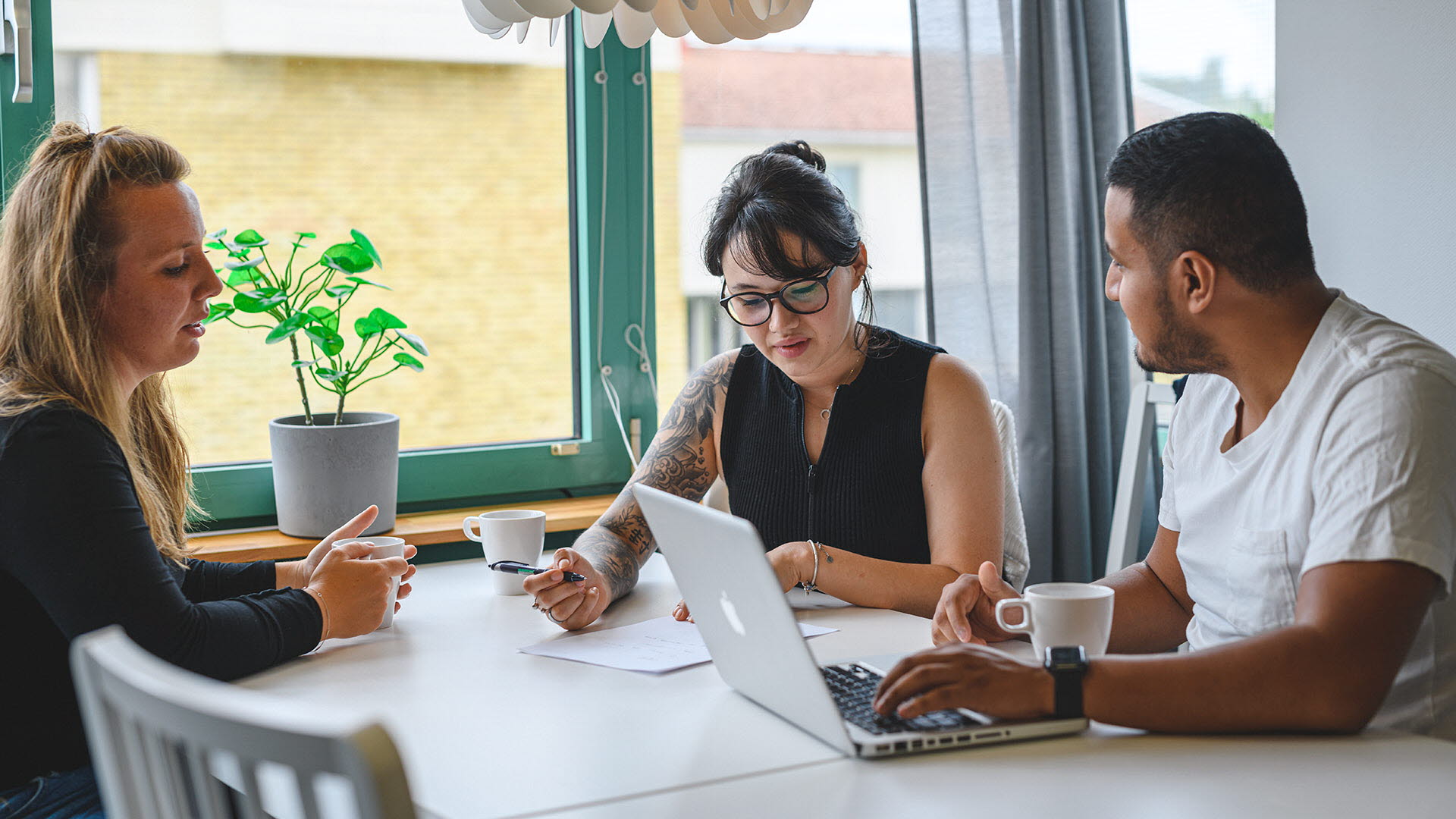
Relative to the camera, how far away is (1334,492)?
1187mm

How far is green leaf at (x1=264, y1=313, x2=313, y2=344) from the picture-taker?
214 cm

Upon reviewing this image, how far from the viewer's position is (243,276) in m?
2.15

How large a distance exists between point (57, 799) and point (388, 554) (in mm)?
474

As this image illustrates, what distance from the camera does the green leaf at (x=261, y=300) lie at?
215 centimetres

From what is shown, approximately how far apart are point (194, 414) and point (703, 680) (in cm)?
149

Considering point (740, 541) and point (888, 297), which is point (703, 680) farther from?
point (888, 297)

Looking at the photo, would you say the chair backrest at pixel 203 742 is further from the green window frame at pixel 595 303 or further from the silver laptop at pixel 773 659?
the green window frame at pixel 595 303

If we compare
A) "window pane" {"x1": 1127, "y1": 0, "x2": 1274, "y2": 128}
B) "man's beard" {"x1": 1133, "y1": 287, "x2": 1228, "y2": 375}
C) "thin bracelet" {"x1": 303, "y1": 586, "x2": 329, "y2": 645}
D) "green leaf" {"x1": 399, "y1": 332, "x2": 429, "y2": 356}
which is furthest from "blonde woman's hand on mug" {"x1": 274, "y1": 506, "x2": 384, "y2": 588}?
"window pane" {"x1": 1127, "y1": 0, "x2": 1274, "y2": 128}

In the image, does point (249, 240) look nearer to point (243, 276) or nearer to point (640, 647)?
point (243, 276)

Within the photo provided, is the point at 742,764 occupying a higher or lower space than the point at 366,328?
lower

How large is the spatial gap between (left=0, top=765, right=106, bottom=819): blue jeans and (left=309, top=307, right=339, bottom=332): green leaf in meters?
1.03

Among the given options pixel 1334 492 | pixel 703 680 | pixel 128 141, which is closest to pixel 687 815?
pixel 703 680

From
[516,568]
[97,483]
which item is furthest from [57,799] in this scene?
[516,568]

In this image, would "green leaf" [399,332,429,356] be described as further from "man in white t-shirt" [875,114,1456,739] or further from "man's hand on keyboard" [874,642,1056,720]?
"man's hand on keyboard" [874,642,1056,720]
